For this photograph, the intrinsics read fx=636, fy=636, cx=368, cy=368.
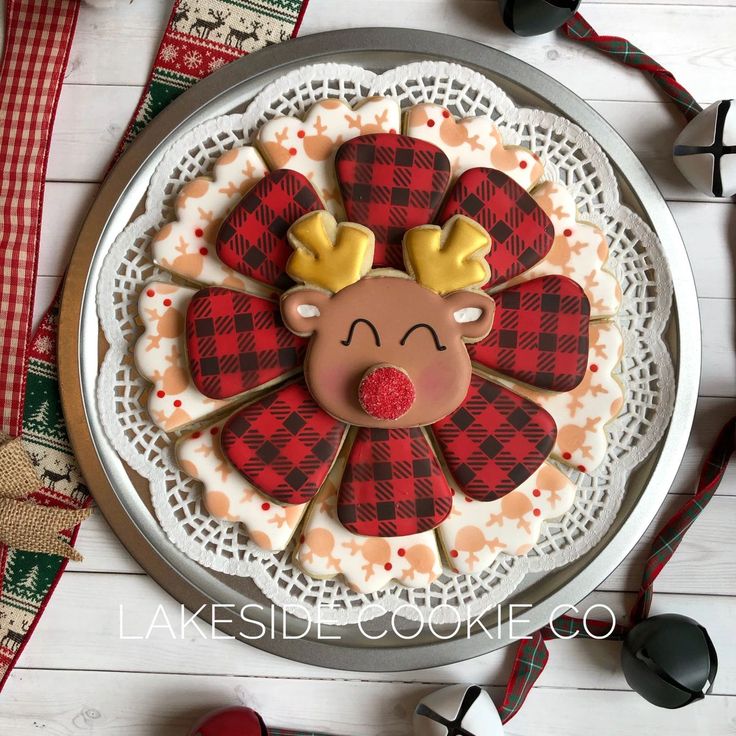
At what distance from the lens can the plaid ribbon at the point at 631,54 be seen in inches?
40.2

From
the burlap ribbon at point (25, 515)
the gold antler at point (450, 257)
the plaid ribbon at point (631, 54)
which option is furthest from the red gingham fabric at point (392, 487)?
the plaid ribbon at point (631, 54)

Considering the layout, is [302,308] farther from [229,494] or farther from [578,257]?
[578,257]

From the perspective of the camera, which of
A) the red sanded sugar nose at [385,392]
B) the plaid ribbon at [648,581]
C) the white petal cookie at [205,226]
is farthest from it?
the plaid ribbon at [648,581]

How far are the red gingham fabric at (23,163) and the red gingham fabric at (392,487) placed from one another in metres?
0.55

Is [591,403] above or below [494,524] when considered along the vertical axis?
above

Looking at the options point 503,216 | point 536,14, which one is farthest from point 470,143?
point 536,14

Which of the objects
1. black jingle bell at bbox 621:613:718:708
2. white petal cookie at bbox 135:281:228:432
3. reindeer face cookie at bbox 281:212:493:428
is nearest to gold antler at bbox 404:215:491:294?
reindeer face cookie at bbox 281:212:493:428

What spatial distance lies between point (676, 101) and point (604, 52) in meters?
0.14

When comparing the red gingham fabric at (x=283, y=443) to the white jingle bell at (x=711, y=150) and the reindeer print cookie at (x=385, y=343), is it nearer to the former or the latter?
the reindeer print cookie at (x=385, y=343)

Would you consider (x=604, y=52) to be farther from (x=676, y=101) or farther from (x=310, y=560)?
(x=310, y=560)

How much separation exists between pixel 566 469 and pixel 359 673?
49cm

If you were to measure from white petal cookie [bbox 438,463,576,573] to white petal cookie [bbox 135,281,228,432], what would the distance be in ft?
1.25

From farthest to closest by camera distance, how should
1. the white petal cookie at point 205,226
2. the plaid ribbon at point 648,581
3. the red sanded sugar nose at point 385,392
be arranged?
the plaid ribbon at point 648,581 → the white petal cookie at point 205,226 → the red sanded sugar nose at point 385,392

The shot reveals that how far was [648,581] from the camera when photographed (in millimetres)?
1022
